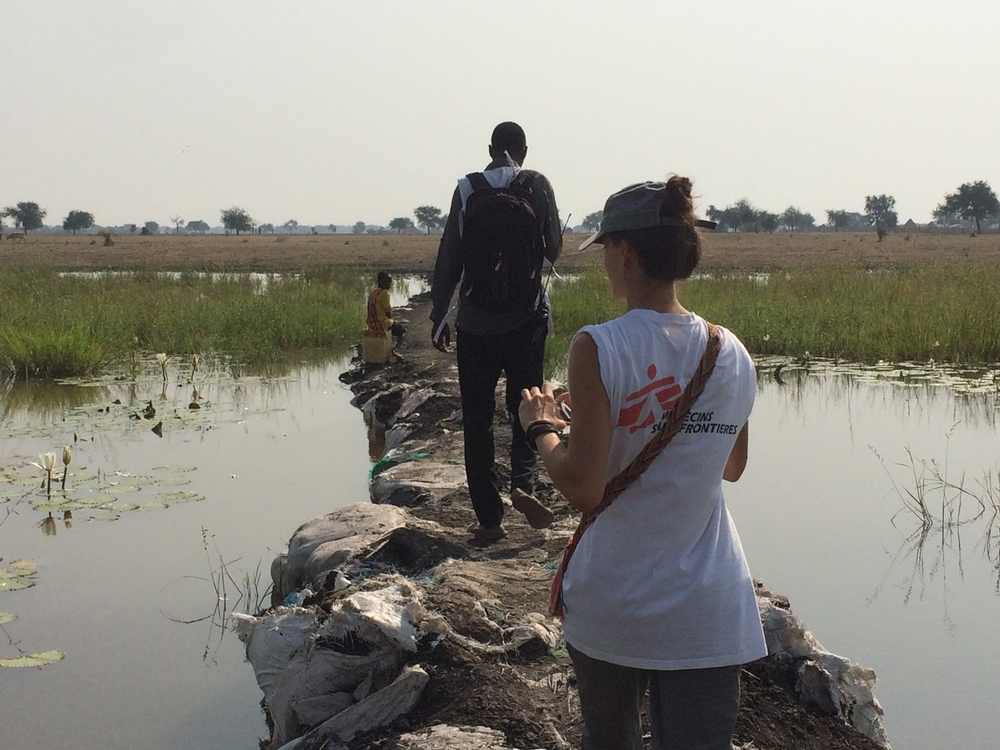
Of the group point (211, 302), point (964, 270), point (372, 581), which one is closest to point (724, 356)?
point (372, 581)

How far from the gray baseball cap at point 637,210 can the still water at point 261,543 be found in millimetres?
2486

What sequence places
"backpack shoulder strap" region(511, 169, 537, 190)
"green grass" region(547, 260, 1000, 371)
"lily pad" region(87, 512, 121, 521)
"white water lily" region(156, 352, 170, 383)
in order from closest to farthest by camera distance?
"backpack shoulder strap" region(511, 169, 537, 190) < "lily pad" region(87, 512, 121, 521) < "white water lily" region(156, 352, 170, 383) < "green grass" region(547, 260, 1000, 371)

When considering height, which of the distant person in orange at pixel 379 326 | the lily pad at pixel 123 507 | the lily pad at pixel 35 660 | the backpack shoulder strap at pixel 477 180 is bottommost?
the lily pad at pixel 35 660

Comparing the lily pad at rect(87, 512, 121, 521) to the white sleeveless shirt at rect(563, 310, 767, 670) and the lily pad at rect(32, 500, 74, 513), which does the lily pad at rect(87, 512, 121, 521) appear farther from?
the white sleeveless shirt at rect(563, 310, 767, 670)

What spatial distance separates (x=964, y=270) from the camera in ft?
53.7

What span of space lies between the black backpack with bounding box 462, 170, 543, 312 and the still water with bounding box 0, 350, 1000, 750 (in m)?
1.81

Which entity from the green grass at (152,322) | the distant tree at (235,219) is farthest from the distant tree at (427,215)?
the green grass at (152,322)

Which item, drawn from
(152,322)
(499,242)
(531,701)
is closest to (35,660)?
(531,701)

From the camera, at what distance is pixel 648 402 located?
184 centimetres

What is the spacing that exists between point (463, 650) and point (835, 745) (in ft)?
3.66

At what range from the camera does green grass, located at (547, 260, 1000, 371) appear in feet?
38.5

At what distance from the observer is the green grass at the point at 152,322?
11344 millimetres

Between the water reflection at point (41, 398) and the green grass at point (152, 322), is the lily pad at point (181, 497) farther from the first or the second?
the green grass at point (152, 322)

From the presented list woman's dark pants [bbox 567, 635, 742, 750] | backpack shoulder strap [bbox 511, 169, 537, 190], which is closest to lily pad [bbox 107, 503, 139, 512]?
backpack shoulder strap [bbox 511, 169, 537, 190]
